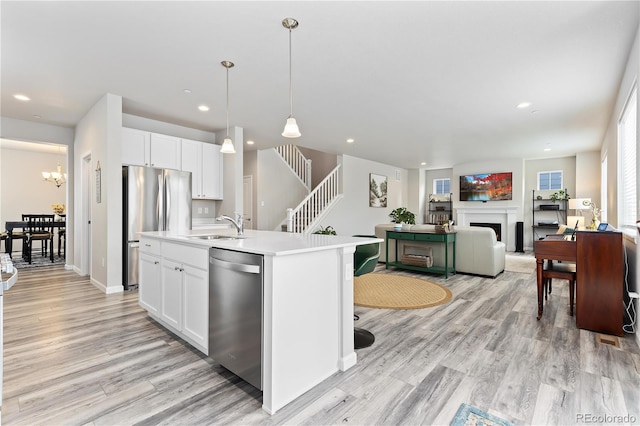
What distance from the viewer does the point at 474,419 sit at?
1.67 m

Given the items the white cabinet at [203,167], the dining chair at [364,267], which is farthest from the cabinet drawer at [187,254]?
the white cabinet at [203,167]

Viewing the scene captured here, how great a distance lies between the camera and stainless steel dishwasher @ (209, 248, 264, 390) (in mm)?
1836

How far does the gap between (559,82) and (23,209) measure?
11173mm

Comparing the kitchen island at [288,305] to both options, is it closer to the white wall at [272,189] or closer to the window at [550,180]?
the white wall at [272,189]

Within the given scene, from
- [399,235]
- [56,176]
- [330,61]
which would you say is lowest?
[399,235]

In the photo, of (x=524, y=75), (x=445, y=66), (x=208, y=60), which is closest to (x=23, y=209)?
(x=208, y=60)

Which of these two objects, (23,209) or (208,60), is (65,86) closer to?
(208,60)

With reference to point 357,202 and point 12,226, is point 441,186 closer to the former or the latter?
point 357,202

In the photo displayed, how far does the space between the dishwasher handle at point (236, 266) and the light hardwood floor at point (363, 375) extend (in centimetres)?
43

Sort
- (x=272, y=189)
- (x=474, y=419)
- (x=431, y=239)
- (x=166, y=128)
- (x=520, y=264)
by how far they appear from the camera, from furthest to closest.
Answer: (x=272, y=189) → (x=520, y=264) → (x=166, y=128) → (x=431, y=239) → (x=474, y=419)

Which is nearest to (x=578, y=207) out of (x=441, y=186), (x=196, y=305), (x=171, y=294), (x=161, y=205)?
(x=441, y=186)

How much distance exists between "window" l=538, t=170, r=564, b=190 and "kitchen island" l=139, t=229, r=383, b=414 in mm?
9087

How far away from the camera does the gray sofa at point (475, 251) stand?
5.19m

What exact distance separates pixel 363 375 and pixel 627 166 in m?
4.02
